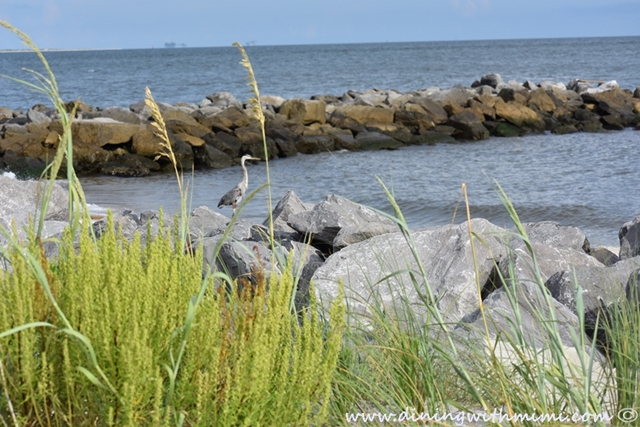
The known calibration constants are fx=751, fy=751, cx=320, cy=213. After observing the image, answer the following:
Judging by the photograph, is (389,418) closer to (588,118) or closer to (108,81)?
(588,118)

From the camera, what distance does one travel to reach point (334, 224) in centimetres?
603

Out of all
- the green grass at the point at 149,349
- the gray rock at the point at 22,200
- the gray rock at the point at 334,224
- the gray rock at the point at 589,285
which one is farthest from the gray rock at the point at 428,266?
the gray rock at the point at 22,200

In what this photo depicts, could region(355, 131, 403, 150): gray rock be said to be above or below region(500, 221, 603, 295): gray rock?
below

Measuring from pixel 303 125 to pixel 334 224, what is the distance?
14.2 metres

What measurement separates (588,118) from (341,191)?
12.3 metres

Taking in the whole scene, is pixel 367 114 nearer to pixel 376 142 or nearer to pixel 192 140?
pixel 376 142

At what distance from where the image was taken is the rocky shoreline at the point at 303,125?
648 inches

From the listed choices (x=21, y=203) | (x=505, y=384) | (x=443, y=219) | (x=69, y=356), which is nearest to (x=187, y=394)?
(x=69, y=356)

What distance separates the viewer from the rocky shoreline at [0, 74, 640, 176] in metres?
16.5

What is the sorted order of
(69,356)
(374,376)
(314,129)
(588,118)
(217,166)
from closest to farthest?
(69,356)
(374,376)
(217,166)
(314,129)
(588,118)

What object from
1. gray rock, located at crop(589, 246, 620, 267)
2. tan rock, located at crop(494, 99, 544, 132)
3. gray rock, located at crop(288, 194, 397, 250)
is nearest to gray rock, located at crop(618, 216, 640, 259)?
gray rock, located at crop(589, 246, 620, 267)

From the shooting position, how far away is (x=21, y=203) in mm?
7621

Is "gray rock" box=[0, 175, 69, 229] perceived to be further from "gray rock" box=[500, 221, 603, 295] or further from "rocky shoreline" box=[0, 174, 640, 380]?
"gray rock" box=[500, 221, 603, 295]

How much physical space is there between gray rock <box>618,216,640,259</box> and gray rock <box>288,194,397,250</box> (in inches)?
72.8
